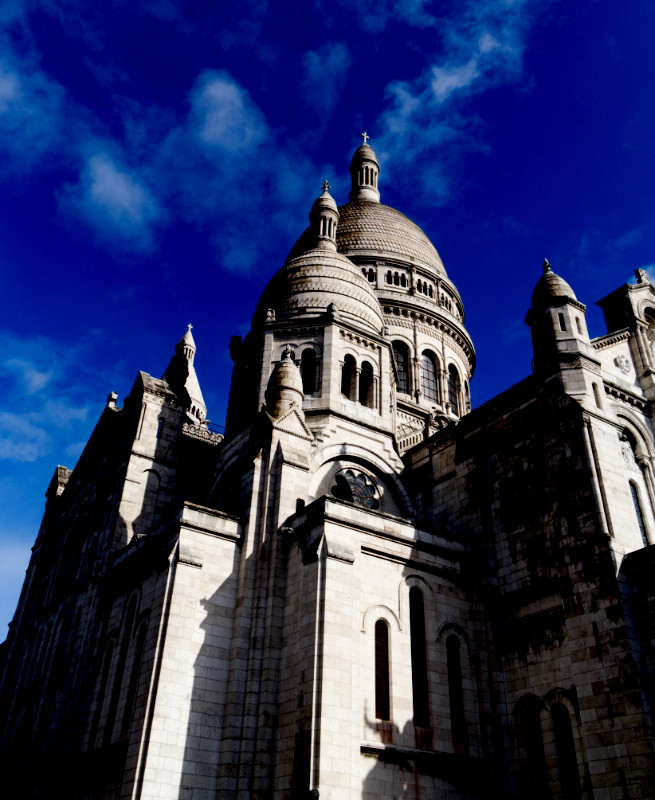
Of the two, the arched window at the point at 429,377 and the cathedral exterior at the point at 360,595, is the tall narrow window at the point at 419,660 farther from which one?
the arched window at the point at 429,377

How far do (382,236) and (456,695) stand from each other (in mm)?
A: 33782

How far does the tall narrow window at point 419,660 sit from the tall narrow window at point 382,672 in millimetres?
1077

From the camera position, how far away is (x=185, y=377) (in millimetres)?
37812

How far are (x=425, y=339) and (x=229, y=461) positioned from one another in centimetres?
1977

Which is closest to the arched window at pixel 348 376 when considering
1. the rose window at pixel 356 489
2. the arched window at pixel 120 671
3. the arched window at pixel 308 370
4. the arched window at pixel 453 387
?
the arched window at pixel 308 370

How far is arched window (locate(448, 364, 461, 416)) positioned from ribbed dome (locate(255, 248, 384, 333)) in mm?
11594

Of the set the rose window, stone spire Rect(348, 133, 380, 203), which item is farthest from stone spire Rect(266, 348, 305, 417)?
stone spire Rect(348, 133, 380, 203)

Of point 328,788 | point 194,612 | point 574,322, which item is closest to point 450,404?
point 574,322

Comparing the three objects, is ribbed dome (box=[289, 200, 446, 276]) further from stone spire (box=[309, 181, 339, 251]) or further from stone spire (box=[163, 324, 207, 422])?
stone spire (box=[163, 324, 207, 422])

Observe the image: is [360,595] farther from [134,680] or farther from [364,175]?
[364,175]

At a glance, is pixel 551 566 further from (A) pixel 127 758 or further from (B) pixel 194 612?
(A) pixel 127 758

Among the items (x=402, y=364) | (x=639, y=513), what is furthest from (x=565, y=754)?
(x=402, y=364)

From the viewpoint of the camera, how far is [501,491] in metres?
25.9

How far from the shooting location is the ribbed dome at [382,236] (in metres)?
48.8
